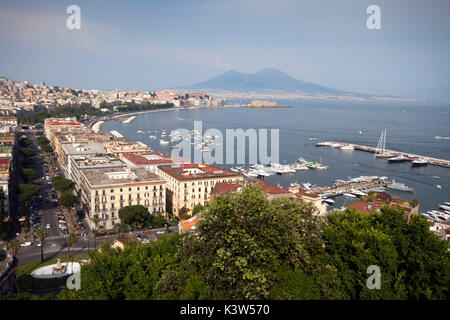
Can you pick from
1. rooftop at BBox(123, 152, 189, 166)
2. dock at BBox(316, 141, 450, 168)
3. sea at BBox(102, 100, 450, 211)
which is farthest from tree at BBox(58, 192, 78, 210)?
dock at BBox(316, 141, 450, 168)

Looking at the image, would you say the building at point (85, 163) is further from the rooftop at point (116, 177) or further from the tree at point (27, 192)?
the tree at point (27, 192)

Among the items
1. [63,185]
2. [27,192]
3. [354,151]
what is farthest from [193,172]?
[354,151]

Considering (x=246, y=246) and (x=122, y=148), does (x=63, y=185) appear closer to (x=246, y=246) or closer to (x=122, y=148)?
(x=122, y=148)

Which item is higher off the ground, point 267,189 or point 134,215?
point 267,189
